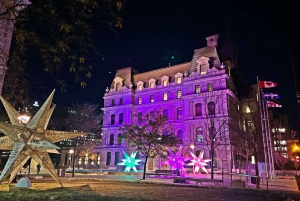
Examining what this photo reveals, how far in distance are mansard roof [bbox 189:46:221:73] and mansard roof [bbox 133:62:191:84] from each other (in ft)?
8.73

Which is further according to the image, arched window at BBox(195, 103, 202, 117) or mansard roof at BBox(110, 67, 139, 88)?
mansard roof at BBox(110, 67, 139, 88)

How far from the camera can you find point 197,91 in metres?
44.0

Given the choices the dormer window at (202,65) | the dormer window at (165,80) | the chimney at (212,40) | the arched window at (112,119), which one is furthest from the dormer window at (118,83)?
the chimney at (212,40)

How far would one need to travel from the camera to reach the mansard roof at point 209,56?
44.2 metres

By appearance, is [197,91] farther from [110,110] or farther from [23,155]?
[23,155]

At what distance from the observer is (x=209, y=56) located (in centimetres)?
4547

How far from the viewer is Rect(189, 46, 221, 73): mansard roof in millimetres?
44172

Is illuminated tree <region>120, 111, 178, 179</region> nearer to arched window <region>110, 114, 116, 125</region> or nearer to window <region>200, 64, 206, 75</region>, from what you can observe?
window <region>200, 64, 206, 75</region>

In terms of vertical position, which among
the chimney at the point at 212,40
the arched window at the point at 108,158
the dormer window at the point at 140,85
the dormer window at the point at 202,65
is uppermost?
the chimney at the point at 212,40

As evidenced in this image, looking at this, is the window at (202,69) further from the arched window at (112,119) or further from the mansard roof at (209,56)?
the arched window at (112,119)

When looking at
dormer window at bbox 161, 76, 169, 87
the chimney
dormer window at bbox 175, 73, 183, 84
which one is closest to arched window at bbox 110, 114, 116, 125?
dormer window at bbox 161, 76, 169, 87

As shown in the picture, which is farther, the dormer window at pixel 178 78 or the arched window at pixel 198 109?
the dormer window at pixel 178 78

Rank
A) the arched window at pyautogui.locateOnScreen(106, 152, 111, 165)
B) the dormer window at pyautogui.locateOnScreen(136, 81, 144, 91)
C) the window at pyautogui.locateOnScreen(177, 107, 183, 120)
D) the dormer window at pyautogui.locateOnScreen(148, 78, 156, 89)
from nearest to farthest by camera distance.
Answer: the window at pyautogui.locateOnScreen(177, 107, 183, 120) < the arched window at pyautogui.locateOnScreen(106, 152, 111, 165) < the dormer window at pyautogui.locateOnScreen(148, 78, 156, 89) < the dormer window at pyautogui.locateOnScreen(136, 81, 144, 91)

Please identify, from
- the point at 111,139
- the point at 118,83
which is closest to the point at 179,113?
the point at 111,139
